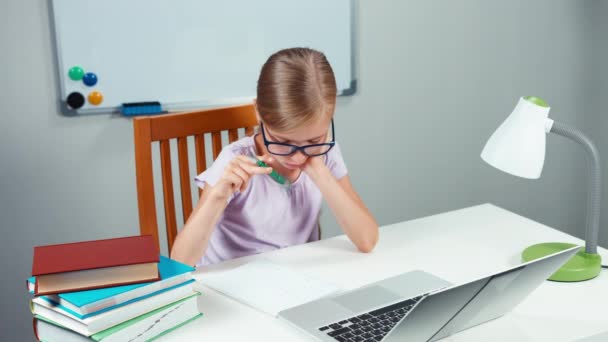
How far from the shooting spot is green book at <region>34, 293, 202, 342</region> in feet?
3.11

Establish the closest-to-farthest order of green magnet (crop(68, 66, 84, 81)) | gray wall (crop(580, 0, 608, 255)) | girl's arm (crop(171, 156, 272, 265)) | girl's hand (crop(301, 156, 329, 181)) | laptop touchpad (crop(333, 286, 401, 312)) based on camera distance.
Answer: laptop touchpad (crop(333, 286, 401, 312)) < girl's arm (crop(171, 156, 272, 265)) < girl's hand (crop(301, 156, 329, 181)) < green magnet (crop(68, 66, 84, 81)) < gray wall (crop(580, 0, 608, 255))

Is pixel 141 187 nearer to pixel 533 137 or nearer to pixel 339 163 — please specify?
pixel 339 163

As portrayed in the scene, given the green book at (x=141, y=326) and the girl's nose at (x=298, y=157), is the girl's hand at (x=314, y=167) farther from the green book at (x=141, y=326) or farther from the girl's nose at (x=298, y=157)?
the green book at (x=141, y=326)

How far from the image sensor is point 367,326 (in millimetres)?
1005

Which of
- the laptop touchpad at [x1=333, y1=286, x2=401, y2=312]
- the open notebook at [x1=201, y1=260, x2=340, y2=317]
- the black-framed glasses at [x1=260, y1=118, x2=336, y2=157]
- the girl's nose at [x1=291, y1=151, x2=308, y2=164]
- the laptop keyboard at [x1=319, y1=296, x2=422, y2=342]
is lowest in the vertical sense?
the open notebook at [x1=201, y1=260, x2=340, y2=317]

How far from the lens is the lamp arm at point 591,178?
3.92 ft

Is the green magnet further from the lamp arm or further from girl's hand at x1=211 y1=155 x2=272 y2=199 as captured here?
the lamp arm

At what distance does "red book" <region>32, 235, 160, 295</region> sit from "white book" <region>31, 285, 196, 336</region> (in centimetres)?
3

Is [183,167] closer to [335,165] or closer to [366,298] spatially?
[335,165]

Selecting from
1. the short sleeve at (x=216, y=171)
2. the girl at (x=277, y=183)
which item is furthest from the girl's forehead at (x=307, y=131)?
the short sleeve at (x=216, y=171)

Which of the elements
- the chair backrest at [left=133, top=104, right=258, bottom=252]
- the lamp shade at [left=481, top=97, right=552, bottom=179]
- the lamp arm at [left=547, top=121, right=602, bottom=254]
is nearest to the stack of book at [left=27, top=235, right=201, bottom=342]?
the chair backrest at [left=133, top=104, right=258, bottom=252]

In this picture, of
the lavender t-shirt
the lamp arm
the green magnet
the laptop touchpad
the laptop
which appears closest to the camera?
the laptop

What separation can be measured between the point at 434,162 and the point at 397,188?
21 cm

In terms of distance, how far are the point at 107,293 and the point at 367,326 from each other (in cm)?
39
